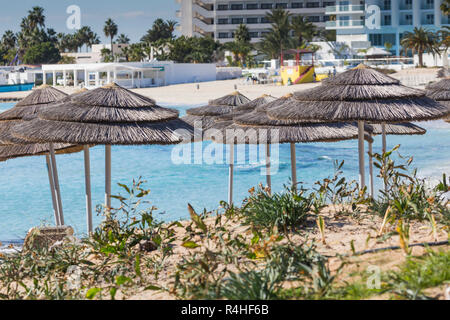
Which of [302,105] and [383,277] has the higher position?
[302,105]

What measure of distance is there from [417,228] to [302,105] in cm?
284

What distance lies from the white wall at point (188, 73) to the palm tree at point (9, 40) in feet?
201

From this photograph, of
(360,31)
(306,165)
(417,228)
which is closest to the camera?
(417,228)

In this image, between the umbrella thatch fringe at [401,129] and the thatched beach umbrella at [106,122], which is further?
the umbrella thatch fringe at [401,129]

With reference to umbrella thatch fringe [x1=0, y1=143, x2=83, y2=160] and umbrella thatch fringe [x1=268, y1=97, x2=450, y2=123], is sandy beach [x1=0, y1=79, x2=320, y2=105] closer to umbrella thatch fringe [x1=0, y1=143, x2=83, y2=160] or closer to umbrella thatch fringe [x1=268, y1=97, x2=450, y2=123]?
umbrella thatch fringe [x1=0, y1=143, x2=83, y2=160]

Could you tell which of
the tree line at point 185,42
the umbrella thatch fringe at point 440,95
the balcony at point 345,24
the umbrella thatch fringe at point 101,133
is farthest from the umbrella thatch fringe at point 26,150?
the balcony at point 345,24

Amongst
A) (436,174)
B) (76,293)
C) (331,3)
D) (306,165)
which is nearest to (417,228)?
(76,293)

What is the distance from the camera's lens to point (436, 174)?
17469 millimetres

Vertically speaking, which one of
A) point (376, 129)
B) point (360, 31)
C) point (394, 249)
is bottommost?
point (394, 249)

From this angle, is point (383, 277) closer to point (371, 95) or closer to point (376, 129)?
point (371, 95)

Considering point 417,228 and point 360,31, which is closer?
point 417,228

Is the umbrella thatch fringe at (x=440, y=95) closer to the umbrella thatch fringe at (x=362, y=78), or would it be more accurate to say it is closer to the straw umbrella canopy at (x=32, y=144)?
the umbrella thatch fringe at (x=362, y=78)

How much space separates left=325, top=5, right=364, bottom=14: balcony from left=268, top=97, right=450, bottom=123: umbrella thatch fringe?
7016 centimetres

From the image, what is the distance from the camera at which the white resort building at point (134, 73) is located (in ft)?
171
